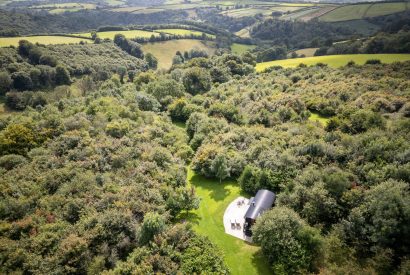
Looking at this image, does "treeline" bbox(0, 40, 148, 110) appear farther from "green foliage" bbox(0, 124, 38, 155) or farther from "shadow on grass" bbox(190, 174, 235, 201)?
"shadow on grass" bbox(190, 174, 235, 201)

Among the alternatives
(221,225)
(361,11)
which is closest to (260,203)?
(221,225)

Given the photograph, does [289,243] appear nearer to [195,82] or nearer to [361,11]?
[195,82]

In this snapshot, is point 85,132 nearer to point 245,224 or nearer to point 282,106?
point 245,224

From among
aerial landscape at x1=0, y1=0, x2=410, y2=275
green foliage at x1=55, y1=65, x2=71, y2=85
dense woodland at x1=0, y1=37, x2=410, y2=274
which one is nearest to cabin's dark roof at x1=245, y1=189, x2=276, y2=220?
aerial landscape at x1=0, y1=0, x2=410, y2=275

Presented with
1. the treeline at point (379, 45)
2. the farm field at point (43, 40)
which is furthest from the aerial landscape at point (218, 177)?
the farm field at point (43, 40)

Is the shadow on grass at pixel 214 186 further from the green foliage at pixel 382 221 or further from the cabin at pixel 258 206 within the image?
the green foliage at pixel 382 221

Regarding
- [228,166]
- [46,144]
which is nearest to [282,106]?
[228,166]
